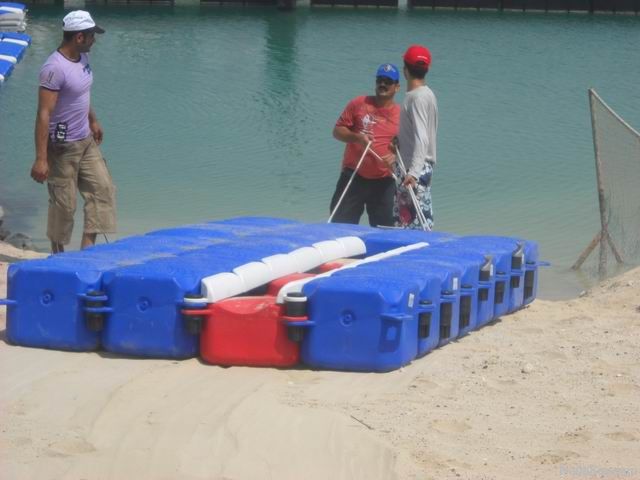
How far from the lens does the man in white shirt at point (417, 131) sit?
8.37m

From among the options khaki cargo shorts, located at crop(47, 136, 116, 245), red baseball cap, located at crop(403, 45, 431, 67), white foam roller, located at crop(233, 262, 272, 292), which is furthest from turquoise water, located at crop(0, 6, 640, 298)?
white foam roller, located at crop(233, 262, 272, 292)

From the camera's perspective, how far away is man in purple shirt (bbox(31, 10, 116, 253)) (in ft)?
26.4

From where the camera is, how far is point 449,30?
31547 mm

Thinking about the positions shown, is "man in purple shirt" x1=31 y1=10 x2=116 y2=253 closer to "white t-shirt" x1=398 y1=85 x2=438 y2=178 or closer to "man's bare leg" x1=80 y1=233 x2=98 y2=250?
"man's bare leg" x1=80 y1=233 x2=98 y2=250

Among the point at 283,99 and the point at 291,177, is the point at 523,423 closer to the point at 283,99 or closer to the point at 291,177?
the point at 291,177

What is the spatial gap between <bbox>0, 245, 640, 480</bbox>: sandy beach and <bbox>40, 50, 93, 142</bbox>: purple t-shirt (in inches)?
78.1

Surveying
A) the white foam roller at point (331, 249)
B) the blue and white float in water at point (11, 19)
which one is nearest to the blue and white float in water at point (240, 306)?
the white foam roller at point (331, 249)

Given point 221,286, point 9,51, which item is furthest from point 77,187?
point 9,51

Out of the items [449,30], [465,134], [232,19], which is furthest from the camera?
[232,19]

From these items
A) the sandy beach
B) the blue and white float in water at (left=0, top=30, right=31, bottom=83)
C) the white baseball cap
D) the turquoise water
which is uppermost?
the white baseball cap

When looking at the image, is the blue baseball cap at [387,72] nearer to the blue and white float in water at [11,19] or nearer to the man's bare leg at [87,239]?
the man's bare leg at [87,239]

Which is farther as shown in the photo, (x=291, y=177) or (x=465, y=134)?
(x=465, y=134)

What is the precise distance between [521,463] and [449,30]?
2736 centimetres

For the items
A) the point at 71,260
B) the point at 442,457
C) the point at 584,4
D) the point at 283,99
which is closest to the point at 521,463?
the point at 442,457
